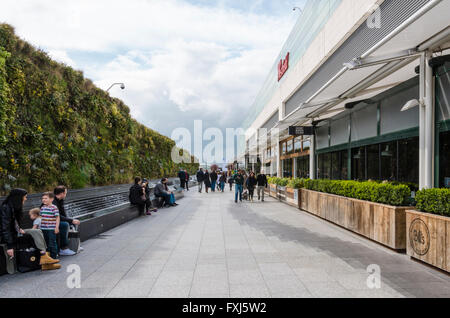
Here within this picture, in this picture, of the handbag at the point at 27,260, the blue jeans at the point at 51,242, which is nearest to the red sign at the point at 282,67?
the blue jeans at the point at 51,242

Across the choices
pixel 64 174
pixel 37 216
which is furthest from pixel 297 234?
pixel 64 174

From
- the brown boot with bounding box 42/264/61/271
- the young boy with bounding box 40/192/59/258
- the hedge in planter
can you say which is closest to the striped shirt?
the young boy with bounding box 40/192/59/258

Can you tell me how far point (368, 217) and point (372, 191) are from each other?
2.13 ft

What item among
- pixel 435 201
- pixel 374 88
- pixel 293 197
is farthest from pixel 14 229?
pixel 293 197

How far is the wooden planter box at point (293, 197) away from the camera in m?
13.2

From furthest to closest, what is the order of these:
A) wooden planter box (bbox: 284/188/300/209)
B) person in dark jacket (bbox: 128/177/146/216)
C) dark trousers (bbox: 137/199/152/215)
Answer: wooden planter box (bbox: 284/188/300/209) → dark trousers (bbox: 137/199/152/215) → person in dark jacket (bbox: 128/177/146/216)

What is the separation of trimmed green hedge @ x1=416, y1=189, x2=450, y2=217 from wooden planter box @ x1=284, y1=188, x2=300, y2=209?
304 inches

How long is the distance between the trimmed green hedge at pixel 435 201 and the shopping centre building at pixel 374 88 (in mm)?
1760

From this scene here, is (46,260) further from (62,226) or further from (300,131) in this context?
(300,131)

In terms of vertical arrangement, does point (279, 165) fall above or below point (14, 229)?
above

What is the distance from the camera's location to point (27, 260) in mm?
4895

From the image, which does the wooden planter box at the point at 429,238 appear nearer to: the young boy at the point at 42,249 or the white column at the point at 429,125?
the white column at the point at 429,125

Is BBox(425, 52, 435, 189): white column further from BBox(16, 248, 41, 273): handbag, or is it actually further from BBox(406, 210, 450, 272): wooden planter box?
BBox(16, 248, 41, 273): handbag

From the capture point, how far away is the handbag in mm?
4863
